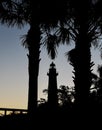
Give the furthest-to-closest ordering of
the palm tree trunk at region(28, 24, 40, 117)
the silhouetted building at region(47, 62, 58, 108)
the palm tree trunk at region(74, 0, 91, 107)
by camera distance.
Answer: the silhouetted building at region(47, 62, 58, 108), the palm tree trunk at region(74, 0, 91, 107), the palm tree trunk at region(28, 24, 40, 117)

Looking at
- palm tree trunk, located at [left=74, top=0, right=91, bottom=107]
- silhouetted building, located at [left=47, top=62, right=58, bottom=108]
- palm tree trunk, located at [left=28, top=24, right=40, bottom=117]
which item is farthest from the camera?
silhouetted building, located at [left=47, top=62, right=58, bottom=108]

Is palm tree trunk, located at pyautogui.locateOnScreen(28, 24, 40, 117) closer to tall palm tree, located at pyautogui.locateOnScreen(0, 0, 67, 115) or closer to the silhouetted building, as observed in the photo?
tall palm tree, located at pyautogui.locateOnScreen(0, 0, 67, 115)

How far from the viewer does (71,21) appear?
66.9 ft

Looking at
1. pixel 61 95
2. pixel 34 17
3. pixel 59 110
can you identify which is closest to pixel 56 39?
pixel 34 17

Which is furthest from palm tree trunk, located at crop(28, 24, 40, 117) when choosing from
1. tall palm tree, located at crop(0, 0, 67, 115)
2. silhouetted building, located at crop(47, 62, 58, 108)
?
silhouetted building, located at crop(47, 62, 58, 108)

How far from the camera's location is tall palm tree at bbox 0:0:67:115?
54.7 ft

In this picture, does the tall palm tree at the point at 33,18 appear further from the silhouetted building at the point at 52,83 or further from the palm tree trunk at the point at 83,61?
the silhouetted building at the point at 52,83

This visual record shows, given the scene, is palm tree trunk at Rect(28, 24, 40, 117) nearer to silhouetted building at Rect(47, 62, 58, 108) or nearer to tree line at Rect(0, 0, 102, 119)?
tree line at Rect(0, 0, 102, 119)

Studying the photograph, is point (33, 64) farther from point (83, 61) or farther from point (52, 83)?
point (52, 83)

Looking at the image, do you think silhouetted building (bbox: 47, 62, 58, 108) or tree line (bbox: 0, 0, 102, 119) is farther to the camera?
silhouetted building (bbox: 47, 62, 58, 108)

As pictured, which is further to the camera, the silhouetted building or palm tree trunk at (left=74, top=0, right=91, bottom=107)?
the silhouetted building

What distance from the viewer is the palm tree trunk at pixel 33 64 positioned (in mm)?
16125

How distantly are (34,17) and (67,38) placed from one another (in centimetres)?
346

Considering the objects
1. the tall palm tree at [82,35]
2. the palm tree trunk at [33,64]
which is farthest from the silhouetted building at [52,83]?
the palm tree trunk at [33,64]
